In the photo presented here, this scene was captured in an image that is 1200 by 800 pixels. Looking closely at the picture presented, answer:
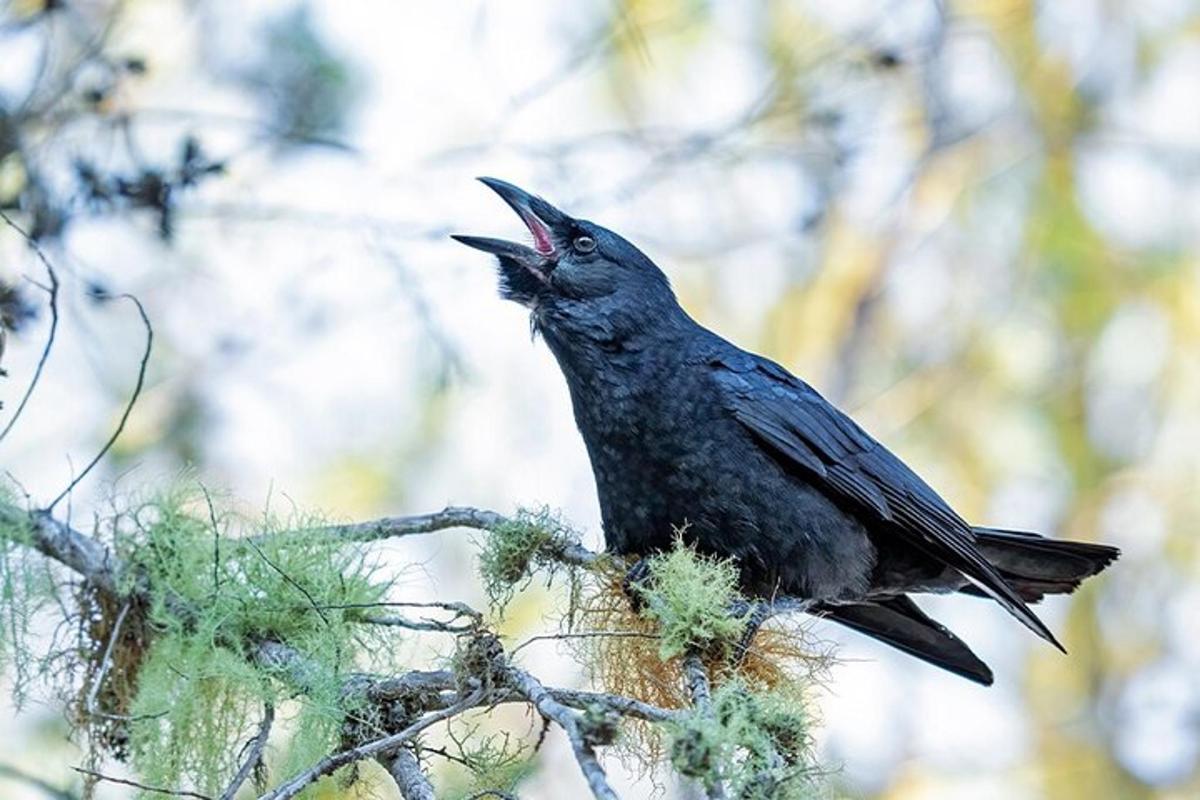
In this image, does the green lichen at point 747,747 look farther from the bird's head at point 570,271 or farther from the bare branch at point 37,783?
the bird's head at point 570,271

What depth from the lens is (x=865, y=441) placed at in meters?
4.88

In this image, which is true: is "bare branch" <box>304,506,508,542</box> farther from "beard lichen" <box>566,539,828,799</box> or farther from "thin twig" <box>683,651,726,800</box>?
"thin twig" <box>683,651,726,800</box>

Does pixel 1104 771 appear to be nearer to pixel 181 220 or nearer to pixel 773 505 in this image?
pixel 773 505

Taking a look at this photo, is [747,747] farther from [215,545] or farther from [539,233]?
[539,233]

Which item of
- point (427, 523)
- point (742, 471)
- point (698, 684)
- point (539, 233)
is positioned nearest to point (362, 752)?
point (698, 684)

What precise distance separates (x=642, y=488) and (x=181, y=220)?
1615 millimetres

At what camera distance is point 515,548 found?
381 centimetres

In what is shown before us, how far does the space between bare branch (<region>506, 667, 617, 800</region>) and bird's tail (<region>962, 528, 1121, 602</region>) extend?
87.8 inches

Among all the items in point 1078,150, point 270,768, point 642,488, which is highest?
point 1078,150

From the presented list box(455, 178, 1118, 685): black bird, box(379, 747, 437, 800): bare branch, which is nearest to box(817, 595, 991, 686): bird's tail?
box(455, 178, 1118, 685): black bird

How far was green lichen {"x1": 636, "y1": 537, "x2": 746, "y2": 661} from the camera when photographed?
3367 millimetres

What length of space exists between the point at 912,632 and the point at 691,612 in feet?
5.69

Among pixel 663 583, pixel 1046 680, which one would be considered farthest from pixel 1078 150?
pixel 663 583

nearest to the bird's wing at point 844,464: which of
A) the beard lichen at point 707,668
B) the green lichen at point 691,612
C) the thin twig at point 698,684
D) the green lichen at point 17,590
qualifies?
the beard lichen at point 707,668
